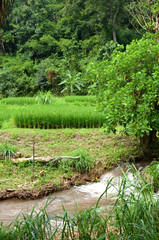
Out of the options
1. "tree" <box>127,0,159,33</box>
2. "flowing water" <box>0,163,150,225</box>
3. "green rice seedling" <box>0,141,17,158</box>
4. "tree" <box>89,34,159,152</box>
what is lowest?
"flowing water" <box>0,163,150,225</box>

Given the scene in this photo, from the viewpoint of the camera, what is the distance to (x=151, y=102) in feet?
16.0

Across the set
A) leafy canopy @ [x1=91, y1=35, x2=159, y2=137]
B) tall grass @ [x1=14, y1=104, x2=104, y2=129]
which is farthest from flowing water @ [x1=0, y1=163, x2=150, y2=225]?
tall grass @ [x1=14, y1=104, x2=104, y2=129]

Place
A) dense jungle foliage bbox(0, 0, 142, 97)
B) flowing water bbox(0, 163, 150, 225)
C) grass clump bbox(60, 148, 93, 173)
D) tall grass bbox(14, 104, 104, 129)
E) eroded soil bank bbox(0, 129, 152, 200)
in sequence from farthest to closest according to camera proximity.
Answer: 1. dense jungle foliage bbox(0, 0, 142, 97)
2. tall grass bbox(14, 104, 104, 129)
3. grass clump bbox(60, 148, 93, 173)
4. eroded soil bank bbox(0, 129, 152, 200)
5. flowing water bbox(0, 163, 150, 225)

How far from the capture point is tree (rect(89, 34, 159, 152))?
467 cm

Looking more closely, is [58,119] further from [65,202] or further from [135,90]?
[65,202]

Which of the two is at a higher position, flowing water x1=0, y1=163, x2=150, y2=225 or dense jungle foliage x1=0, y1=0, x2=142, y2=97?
dense jungle foliage x1=0, y1=0, x2=142, y2=97

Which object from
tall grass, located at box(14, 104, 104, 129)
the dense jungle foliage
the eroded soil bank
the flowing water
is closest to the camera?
the flowing water

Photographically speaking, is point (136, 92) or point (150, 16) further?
point (150, 16)

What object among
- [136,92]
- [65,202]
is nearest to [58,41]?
[136,92]

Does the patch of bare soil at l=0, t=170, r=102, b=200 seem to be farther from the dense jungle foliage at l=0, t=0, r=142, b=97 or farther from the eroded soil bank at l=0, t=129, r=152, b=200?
the dense jungle foliage at l=0, t=0, r=142, b=97

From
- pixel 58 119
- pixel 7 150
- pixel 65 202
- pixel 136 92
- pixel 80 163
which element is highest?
pixel 136 92

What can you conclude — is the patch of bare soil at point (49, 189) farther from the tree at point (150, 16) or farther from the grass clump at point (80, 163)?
the tree at point (150, 16)

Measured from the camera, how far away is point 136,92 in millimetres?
5156

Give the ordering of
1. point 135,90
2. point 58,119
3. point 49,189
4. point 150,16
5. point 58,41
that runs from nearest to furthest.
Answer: point 49,189 → point 135,90 → point 150,16 → point 58,119 → point 58,41
